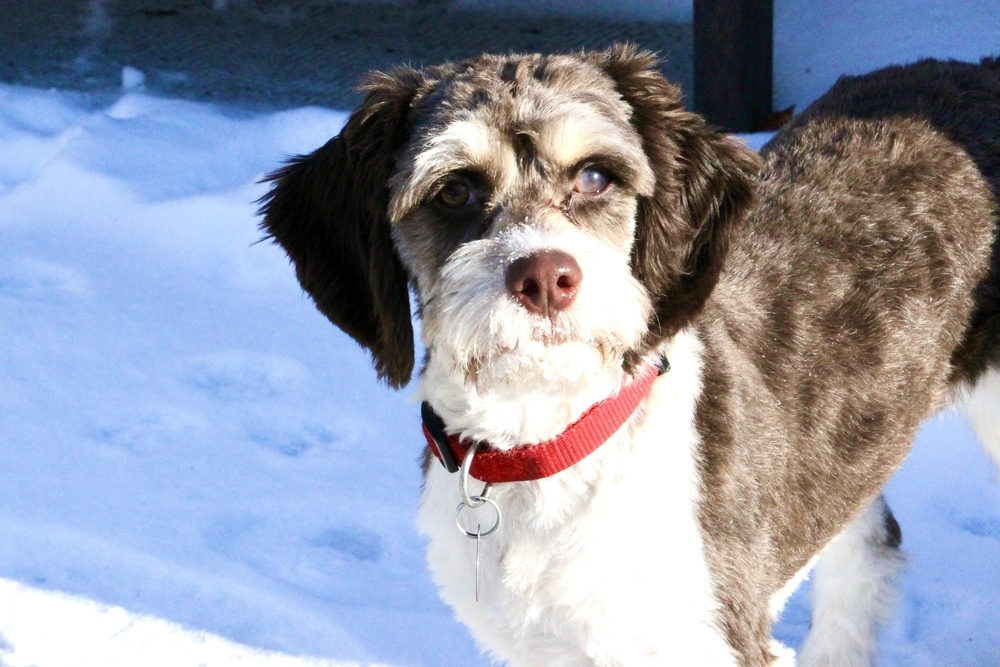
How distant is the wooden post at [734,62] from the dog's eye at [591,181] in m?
4.04

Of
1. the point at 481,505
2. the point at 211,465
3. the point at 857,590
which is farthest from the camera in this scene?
the point at 211,465

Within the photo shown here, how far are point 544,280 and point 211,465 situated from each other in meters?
2.69

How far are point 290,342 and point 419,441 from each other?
3.14 feet

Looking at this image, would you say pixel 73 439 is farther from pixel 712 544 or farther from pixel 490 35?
pixel 490 35

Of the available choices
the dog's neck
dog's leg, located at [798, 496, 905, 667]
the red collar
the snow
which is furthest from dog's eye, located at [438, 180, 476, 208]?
dog's leg, located at [798, 496, 905, 667]

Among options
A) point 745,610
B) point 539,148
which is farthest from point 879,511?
point 539,148

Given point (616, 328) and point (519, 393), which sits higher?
point (616, 328)

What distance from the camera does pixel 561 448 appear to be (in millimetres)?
2584

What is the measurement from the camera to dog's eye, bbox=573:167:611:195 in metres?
2.57

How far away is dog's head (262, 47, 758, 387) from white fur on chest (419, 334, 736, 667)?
24cm

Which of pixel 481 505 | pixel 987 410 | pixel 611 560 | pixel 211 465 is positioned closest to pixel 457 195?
pixel 481 505

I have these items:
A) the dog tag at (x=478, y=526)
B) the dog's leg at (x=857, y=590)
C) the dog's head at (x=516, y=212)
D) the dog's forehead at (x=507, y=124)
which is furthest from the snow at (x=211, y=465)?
the dog's forehead at (x=507, y=124)

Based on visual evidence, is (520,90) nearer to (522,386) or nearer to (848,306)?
(522,386)

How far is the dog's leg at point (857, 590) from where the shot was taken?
377 cm
